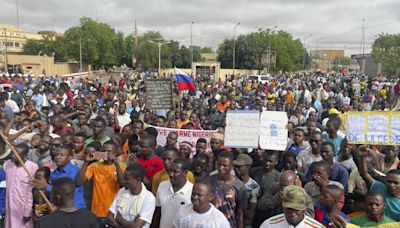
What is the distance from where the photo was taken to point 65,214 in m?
3.51

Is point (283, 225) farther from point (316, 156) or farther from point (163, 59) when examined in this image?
point (163, 59)

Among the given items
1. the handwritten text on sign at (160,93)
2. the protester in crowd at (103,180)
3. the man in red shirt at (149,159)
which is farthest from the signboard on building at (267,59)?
the protester in crowd at (103,180)

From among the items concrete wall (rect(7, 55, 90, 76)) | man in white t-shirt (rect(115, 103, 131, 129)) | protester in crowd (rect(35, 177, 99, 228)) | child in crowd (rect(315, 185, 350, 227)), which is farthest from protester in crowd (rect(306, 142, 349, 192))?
concrete wall (rect(7, 55, 90, 76))

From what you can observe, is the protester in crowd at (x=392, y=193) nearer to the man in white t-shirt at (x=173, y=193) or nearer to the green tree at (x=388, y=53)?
the man in white t-shirt at (x=173, y=193)

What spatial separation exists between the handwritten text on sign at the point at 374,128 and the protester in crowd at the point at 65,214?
331cm

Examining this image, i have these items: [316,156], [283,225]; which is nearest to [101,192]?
[283,225]

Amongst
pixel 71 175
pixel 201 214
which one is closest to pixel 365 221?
pixel 201 214

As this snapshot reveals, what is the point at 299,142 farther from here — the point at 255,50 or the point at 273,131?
the point at 255,50

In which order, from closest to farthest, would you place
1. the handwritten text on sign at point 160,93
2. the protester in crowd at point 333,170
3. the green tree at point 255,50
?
the protester in crowd at point 333,170
the handwritten text on sign at point 160,93
the green tree at point 255,50

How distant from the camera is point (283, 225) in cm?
340

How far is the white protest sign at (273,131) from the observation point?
6.14 metres

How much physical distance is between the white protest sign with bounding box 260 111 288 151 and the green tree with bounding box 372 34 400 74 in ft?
196

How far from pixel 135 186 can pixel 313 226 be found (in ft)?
5.84

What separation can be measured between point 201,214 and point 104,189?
1.62 m
